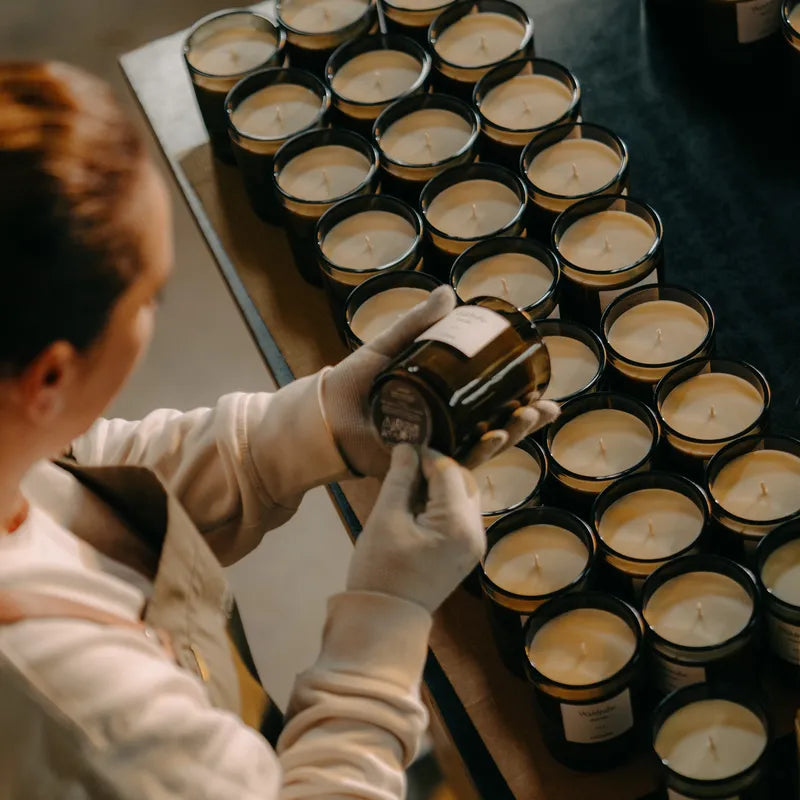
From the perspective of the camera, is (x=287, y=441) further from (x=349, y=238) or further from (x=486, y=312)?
(x=349, y=238)

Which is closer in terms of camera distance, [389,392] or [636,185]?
[389,392]

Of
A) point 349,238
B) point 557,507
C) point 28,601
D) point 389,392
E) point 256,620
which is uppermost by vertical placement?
point 28,601

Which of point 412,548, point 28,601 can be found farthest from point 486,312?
point 28,601

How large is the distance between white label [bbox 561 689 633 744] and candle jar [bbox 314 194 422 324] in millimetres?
621

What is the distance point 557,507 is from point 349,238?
0.50 meters

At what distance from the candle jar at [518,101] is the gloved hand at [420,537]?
730mm

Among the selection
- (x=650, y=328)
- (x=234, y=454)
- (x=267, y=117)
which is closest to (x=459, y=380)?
(x=234, y=454)

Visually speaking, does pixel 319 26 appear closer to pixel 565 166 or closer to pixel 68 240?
pixel 565 166

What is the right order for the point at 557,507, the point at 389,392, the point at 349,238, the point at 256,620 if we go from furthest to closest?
1. the point at 256,620
2. the point at 349,238
3. the point at 557,507
4. the point at 389,392

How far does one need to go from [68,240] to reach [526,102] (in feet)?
3.43

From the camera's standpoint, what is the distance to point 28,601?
88cm

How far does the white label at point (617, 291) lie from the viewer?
1498 millimetres

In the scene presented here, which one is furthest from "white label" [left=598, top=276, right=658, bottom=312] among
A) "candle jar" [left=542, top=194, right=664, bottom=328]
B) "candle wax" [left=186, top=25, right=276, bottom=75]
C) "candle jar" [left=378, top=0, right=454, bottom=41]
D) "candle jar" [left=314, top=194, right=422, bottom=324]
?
"candle wax" [left=186, top=25, right=276, bottom=75]

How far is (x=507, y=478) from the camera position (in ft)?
4.73
